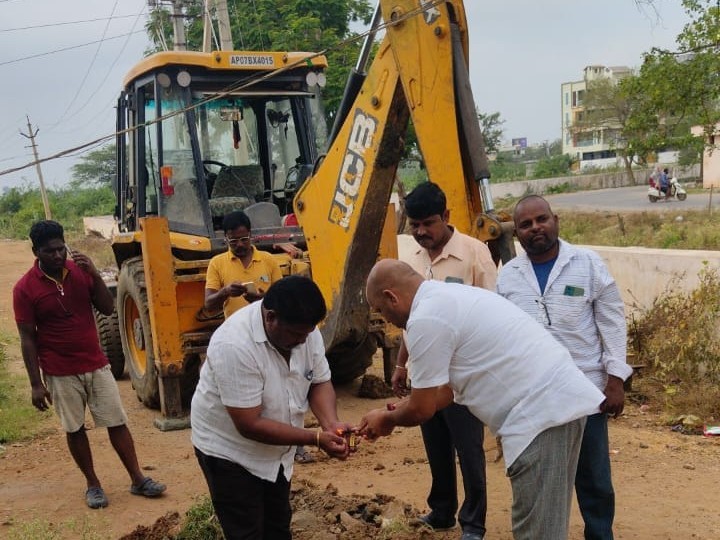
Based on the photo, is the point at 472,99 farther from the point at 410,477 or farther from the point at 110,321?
the point at 110,321

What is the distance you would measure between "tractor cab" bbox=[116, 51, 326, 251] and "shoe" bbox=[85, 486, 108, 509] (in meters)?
2.53

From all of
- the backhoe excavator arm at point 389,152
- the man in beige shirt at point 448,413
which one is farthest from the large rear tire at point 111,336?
the man in beige shirt at point 448,413

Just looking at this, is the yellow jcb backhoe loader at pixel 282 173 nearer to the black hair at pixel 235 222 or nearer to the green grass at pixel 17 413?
the black hair at pixel 235 222

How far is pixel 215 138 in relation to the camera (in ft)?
25.5

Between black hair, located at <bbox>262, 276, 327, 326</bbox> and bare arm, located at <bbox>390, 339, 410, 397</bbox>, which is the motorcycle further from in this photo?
black hair, located at <bbox>262, 276, 327, 326</bbox>

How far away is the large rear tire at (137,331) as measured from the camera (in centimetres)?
734

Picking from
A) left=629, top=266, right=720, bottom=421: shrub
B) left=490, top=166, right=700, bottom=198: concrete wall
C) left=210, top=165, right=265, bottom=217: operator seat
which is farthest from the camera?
left=490, top=166, right=700, bottom=198: concrete wall

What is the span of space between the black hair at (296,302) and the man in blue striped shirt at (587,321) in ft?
3.97

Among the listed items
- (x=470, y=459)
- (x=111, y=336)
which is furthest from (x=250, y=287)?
(x=111, y=336)

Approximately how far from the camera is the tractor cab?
7348 mm

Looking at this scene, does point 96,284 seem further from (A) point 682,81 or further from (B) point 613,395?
(A) point 682,81

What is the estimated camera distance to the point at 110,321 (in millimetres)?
9023

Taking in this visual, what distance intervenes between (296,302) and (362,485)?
9.14 feet

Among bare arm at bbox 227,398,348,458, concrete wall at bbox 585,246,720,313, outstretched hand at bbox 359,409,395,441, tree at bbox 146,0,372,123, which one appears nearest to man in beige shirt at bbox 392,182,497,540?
outstretched hand at bbox 359,409,395,441
